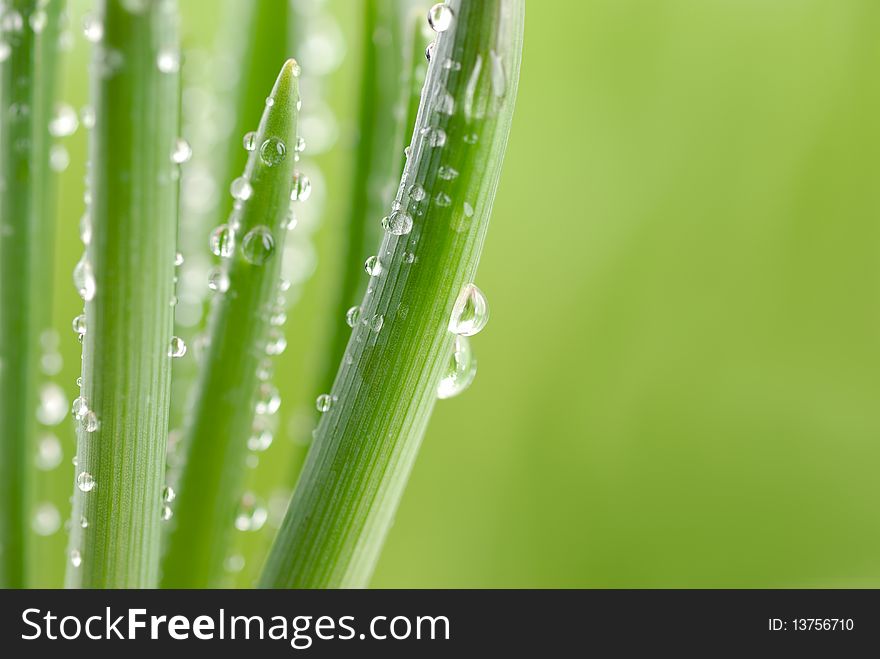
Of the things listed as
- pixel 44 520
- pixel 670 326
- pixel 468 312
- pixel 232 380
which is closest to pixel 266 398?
pixel 232 380

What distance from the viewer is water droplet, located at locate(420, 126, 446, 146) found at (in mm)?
220

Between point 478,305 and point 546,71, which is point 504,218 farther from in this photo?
point 478,305

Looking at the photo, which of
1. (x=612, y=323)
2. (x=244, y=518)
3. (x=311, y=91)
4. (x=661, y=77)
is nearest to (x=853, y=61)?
(x=661, y=77)

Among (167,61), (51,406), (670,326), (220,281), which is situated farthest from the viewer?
(670,326)

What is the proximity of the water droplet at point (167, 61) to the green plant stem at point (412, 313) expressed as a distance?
0.07 meters

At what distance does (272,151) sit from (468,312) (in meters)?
0.08

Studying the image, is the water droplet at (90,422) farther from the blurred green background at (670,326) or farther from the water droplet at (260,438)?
the blurred green background at (670,326)

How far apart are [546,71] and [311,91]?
22 cm

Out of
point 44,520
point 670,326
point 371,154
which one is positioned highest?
point 371,154

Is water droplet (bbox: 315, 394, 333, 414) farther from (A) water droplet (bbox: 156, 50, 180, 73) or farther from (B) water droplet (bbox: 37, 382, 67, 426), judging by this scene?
(B) water droplet (bbox: 37, 382, 67, 426)

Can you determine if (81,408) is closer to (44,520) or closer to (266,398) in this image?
(266,398)

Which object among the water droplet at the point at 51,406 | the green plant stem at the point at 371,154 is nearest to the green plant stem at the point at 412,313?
the green plant stem at the point at 371,154

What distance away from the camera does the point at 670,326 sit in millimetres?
606

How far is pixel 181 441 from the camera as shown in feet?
1.15
